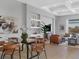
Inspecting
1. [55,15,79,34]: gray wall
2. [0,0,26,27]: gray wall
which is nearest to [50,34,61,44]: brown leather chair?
[0,0,26,27]: gray wall

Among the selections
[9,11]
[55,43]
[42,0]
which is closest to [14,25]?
[9,11]

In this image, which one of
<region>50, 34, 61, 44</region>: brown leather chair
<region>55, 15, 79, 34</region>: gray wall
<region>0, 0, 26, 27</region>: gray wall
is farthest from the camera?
<region>55, 15, 79, 34</region>: gray wall

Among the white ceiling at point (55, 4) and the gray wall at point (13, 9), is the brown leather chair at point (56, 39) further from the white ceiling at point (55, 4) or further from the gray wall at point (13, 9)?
the gray wall at point (13, 9)

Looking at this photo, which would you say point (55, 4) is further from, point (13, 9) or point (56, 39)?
point (13, 9)

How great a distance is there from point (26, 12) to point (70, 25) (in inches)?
283

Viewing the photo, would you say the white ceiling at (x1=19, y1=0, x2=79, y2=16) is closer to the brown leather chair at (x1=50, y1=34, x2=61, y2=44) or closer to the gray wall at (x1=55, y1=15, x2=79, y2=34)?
the gray wall at (x1=55, y1=15, x2=79, y2=34)

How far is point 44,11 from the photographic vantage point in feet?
38.0

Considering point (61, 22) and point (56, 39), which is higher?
point (61, 22)

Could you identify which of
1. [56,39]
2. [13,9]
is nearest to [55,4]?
[56,39]

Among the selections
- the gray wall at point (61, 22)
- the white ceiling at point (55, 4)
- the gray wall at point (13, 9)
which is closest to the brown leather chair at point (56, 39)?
the white ceiling at point (55, 4)

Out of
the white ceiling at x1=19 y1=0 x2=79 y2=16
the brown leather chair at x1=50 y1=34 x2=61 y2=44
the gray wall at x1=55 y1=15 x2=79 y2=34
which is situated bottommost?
the brown leather chair at x1=50 y1=34 x2=61 y2=44

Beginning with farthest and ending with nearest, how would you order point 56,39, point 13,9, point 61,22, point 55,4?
point 61,22, point 55,4, point 56,39, point 13,9

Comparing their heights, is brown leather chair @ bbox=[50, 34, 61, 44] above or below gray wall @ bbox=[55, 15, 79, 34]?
below

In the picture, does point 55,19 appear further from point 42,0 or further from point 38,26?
point 42,0
